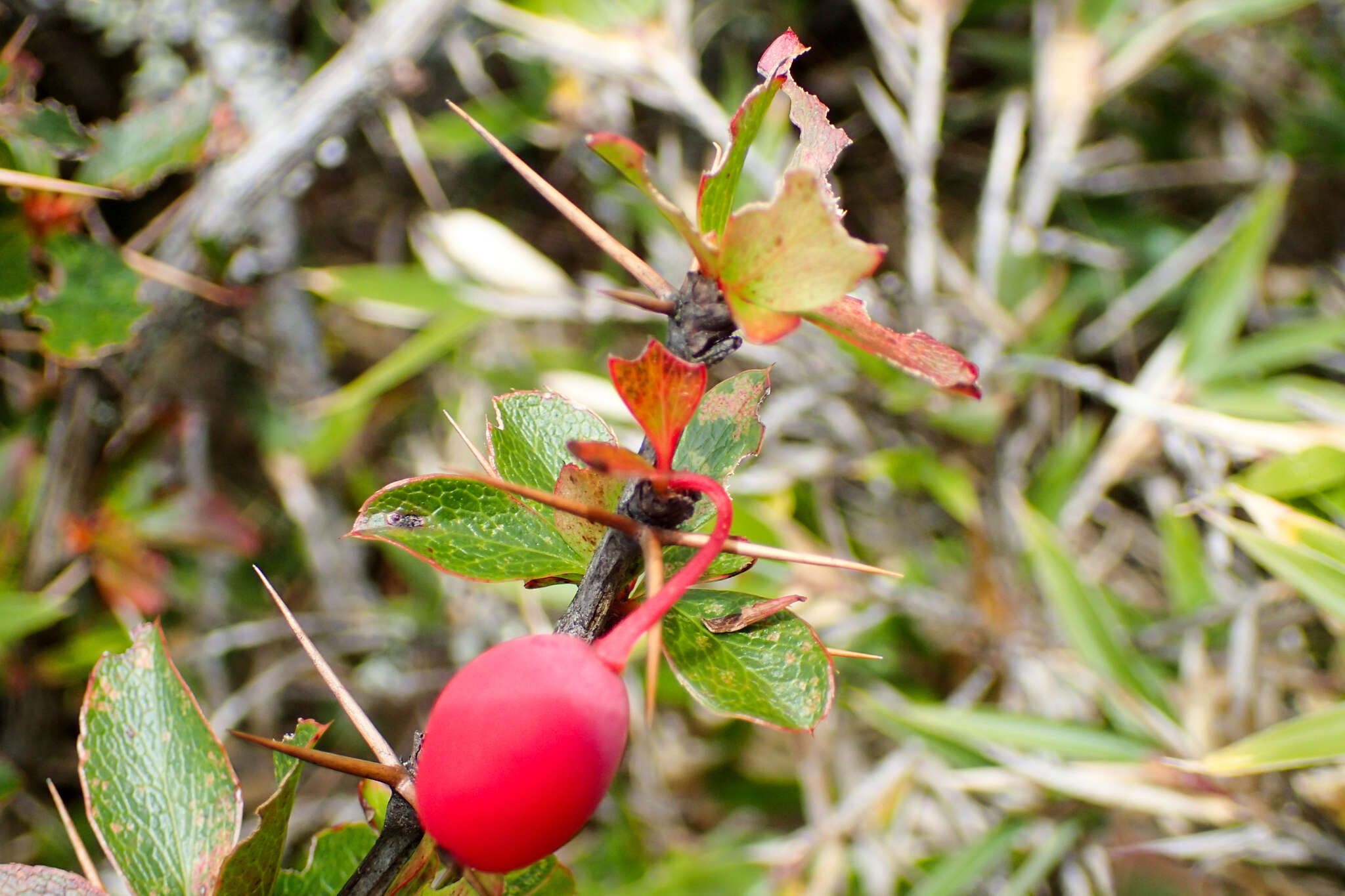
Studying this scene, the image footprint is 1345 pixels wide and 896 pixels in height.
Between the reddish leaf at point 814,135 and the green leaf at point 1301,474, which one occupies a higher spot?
the reddish leaf at point 814,135

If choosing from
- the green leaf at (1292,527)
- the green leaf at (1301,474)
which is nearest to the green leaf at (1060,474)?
the green leaf at (1301,474)

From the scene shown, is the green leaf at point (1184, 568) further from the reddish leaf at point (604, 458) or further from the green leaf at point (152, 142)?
the green leaf at point (152, 142)

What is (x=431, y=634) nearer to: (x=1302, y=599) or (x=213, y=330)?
(x=213, y=330)

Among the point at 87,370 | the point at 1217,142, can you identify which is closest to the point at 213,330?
the point at 87,370

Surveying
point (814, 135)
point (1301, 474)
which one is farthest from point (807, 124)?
point (1301, 474)

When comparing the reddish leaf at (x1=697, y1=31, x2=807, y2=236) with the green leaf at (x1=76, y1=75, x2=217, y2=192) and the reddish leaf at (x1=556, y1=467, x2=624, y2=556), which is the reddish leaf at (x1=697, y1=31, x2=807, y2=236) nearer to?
the reddish leaf at (x1=556, y1=467, x2=624, y2=556)

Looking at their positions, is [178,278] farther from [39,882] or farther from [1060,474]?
[1060,474]
